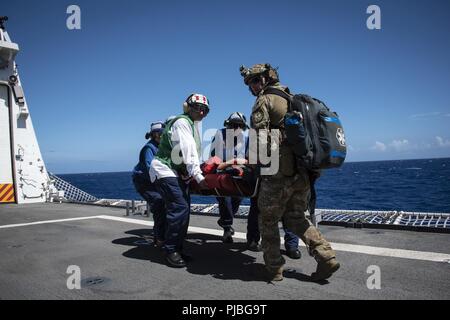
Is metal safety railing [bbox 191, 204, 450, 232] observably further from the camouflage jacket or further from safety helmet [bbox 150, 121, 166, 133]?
safety helmet [bbox 150, 121, 166, 133]

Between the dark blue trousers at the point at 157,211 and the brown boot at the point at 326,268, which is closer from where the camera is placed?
the brown boot at the point at 326,268

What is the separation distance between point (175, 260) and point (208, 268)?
43 cm

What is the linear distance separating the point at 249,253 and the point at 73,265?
2397mm

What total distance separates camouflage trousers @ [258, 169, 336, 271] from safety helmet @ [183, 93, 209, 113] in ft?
4.49

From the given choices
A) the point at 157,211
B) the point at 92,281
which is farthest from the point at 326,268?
the point at 157,211

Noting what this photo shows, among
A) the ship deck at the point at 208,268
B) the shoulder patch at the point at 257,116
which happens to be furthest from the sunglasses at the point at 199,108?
the ship deck at the point at 208,268

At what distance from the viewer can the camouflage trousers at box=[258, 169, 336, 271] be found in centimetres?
321

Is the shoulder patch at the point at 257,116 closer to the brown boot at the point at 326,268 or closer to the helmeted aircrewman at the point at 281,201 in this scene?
the helmeted aircrewman at the point at 281,201

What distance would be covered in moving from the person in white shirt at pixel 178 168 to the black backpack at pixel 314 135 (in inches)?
50.7

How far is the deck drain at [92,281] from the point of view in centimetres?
315

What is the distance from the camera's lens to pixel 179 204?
384 cm

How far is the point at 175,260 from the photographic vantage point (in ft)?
12.3
